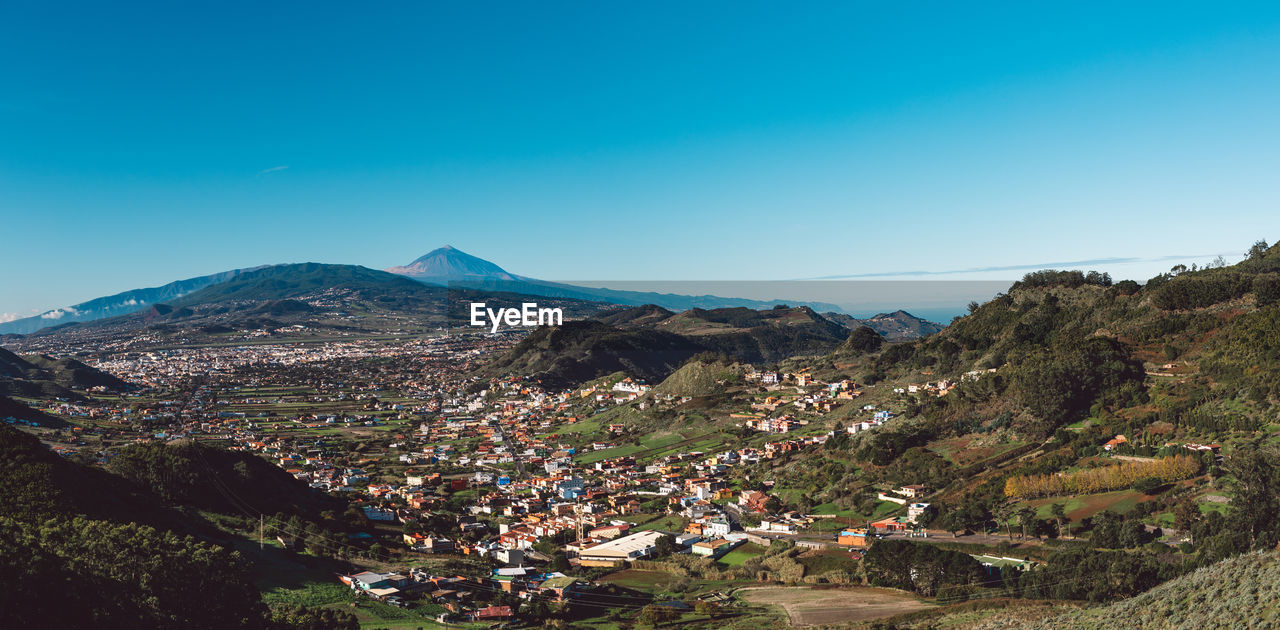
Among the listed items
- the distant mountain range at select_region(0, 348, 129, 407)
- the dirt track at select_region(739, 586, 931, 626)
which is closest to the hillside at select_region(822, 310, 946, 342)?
the distant mountain range at select_region(0, 348, 129, 407)

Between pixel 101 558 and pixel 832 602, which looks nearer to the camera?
pixel 101 558

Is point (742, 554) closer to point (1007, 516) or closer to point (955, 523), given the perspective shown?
point (955, 523)

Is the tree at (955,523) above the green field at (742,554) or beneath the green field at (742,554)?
above

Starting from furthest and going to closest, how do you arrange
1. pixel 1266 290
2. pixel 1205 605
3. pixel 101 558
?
pixel 1266 290, pixel 1205 605, pixel 101 558

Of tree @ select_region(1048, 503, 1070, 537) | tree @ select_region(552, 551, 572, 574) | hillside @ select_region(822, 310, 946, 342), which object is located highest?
hillside @ select_region(822, 310, 946, 342)

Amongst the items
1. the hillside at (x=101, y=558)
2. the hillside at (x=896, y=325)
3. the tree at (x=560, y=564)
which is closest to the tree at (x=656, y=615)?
the tree at (x=560, y=564)

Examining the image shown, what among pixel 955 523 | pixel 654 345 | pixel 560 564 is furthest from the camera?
pixel 654 345

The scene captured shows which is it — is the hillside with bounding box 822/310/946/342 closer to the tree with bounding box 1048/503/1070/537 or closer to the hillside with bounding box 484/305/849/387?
the hillside with bounding box 484/305/849/387

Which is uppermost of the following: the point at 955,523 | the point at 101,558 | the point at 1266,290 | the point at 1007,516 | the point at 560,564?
the point at 1266,290

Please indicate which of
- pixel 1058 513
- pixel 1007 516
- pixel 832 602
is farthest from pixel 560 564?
pixel 1058 513

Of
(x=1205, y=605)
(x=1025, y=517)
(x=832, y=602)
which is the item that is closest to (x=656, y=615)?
(x=832, y=602)

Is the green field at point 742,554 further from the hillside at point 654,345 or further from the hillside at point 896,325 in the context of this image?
the hillside at point 896,325

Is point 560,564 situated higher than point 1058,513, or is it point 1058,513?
point 1058,513
